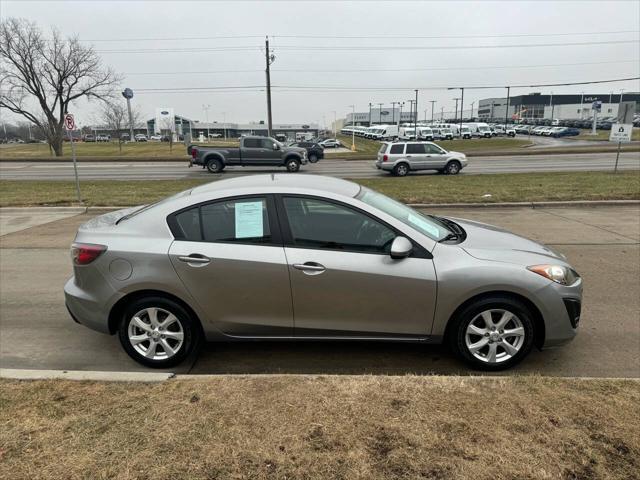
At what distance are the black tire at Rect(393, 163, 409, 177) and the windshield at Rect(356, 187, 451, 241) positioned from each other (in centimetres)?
2004

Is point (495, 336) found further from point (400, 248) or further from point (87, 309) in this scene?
point (87, 309)

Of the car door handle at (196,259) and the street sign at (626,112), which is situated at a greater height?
the street sign at (626,112)

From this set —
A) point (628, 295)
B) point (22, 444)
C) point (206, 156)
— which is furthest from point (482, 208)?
point (206, 156)

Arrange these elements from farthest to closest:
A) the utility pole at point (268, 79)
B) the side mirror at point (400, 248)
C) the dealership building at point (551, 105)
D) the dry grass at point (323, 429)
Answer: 1. the dealership building at point (551, 105)
2. the utility pole at point (268, 79)
3. the side mirror at point (400, 248)
4. the dry grass at point (323, 429)

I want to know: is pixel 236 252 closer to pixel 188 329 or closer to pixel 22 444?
pixel 188 329

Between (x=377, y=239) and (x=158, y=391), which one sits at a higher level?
(x=377, y=239)

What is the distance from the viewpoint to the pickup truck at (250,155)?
2641cm

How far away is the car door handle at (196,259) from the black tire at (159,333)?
0.36 m

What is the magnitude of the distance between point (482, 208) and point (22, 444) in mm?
10905

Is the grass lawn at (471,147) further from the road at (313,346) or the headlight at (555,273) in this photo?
the headlight at (555,273)

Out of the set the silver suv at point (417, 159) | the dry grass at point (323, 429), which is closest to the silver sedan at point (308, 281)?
the dry grass at point (323, 429)

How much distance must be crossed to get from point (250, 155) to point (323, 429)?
2508 cm

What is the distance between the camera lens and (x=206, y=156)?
86.3ft

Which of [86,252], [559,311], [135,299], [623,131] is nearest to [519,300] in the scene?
[559,311]
